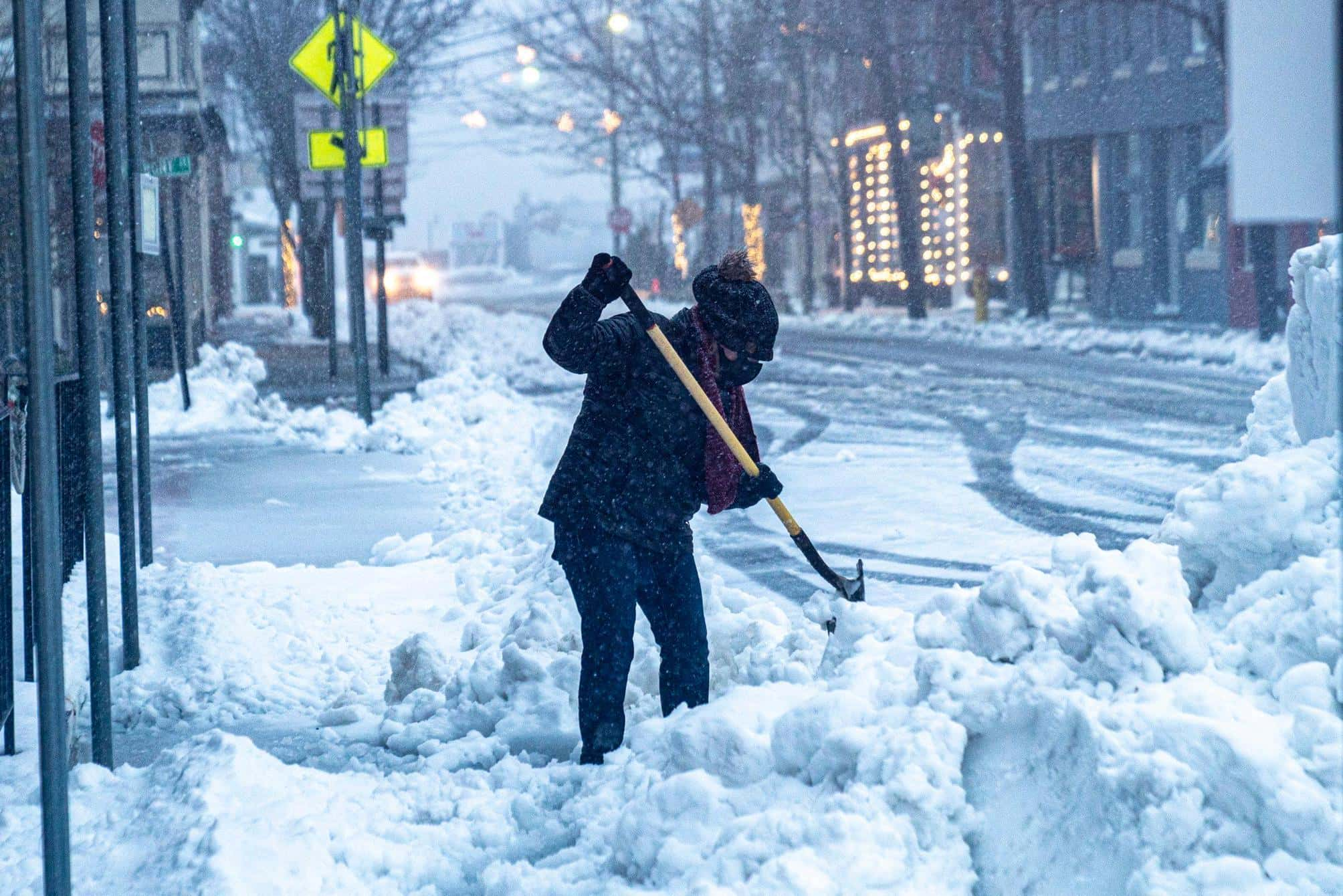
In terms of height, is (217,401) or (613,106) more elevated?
(613,106)

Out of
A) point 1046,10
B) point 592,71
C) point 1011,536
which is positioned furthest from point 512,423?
point 592,71

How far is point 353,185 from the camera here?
14367 millimetres

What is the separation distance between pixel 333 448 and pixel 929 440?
4.31m

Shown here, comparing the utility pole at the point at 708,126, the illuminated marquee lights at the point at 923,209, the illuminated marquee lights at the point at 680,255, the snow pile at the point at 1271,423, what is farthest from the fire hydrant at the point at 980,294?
the snow pile at the point at 1271,423

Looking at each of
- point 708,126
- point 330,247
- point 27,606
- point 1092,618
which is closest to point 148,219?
point 27,606

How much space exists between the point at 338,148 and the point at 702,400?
10.9 meters

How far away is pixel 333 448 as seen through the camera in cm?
1298

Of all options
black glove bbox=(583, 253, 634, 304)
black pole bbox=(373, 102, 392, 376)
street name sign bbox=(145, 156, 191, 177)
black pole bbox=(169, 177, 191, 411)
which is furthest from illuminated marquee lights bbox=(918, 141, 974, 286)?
black glove bbox=(583, 253, 634, 304)

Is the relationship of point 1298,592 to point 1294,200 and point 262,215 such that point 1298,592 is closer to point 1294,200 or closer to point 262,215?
point 1294,200

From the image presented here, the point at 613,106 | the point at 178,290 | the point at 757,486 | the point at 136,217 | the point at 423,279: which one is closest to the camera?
the point at 757,486

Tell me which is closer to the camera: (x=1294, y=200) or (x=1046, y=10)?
(x=1294, y=200)

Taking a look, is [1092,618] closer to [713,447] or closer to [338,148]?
[713,447]

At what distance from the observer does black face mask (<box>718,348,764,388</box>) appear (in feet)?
15.2

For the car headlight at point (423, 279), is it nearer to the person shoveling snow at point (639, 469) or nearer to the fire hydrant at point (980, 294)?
the fire hydrant at point (980, 294)
